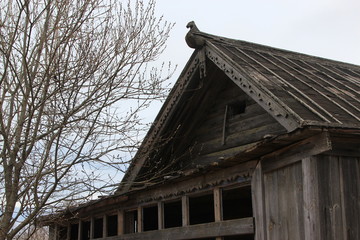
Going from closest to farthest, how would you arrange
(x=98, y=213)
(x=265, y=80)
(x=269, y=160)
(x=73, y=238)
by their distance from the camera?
(x=269, y=160) → (x=265, y=80) → (x=98, y=213) → (x=73, y=238)

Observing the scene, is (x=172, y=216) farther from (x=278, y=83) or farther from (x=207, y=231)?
(x=278, y=83)

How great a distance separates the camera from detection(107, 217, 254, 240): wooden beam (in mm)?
7891

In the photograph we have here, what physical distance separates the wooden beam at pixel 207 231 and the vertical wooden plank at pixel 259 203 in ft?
0.43

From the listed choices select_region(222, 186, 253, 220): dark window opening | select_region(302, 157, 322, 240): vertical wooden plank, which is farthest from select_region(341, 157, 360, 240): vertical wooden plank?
select_region(222, 186, 253, 220): dark window opening

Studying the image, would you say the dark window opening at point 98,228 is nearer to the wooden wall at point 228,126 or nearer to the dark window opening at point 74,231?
the dark window opening at point 74,231

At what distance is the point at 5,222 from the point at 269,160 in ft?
13.0

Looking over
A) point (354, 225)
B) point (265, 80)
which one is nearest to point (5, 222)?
point (265, 80)

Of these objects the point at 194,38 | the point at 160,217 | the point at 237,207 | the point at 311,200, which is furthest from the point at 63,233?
the point at 311,200

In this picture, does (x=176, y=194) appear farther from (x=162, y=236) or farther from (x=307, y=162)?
(x=307, y=162)

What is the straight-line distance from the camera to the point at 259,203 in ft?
25.2

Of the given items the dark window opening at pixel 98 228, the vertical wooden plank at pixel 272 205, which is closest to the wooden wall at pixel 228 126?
the vertical wooden plank at pixel 272 205

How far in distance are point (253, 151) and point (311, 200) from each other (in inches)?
42.4

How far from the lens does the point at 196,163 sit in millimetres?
10508

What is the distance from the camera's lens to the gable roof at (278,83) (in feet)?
23.1
